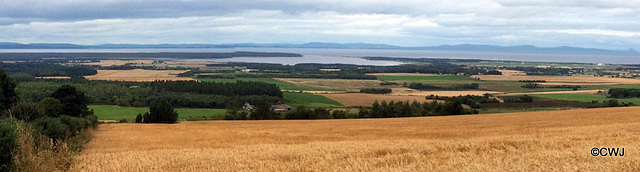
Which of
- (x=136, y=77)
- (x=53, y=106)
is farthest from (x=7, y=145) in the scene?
(x=136, y=77)

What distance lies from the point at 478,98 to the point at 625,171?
64.2 m

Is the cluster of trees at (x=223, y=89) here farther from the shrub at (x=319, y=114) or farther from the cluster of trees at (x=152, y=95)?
the shrub at (x=319, y=114)

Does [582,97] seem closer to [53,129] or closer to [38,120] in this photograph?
[38,120]

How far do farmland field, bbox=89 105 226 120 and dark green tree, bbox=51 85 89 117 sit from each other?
880cm

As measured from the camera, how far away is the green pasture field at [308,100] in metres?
70.1

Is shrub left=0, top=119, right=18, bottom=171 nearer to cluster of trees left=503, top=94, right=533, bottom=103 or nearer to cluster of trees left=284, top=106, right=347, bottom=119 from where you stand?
cluster of trees left=284, top=106, right=347, bottom=119

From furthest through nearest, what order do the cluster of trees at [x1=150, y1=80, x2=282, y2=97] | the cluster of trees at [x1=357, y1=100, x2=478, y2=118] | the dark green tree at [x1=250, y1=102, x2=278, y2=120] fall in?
1. the cluster of trees at [x1=150, y1=80, x2=282, y2=97]
2. the dark green tree at [x1=250, y1=102, x2=278, y2=120]
3. the cluster of trees at [x1=357, y1=100, x2=478, y2=118]

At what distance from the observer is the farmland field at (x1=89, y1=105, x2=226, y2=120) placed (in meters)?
59.4

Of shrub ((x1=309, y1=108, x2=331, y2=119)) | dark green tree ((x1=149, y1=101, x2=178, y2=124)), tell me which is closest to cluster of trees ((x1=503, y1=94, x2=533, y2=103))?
shrub ((x1=309, y1=108, x2=331, y2=119))

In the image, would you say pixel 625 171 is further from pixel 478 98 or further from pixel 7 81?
pixel 478 98

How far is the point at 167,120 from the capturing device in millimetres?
50344

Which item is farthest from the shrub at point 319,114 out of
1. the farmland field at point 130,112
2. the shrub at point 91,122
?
the shrub at point 91,122

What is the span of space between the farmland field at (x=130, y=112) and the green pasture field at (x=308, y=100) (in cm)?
1069

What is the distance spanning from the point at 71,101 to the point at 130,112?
56.9 feet
